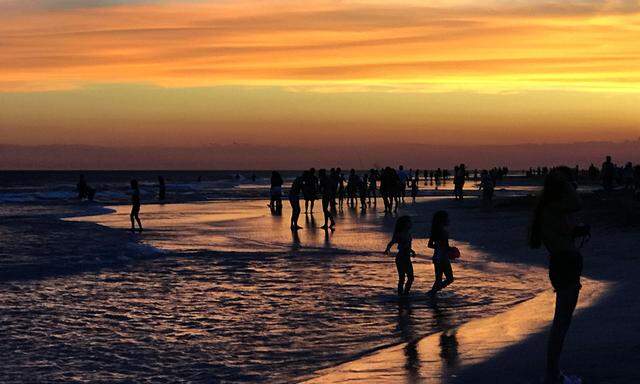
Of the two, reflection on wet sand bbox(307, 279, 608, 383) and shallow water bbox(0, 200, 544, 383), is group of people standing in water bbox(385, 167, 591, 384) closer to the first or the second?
reflection on wet sand bbox(307, 279, 608, 383)

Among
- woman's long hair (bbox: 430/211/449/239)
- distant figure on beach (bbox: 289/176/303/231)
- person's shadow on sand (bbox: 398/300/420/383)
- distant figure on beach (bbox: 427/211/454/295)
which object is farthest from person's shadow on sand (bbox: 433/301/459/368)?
distant figure on beach (bbox: 289/176/303/231)

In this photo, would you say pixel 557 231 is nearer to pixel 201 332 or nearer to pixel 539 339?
pixel 539 339

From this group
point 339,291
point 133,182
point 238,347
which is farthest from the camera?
point 133,182

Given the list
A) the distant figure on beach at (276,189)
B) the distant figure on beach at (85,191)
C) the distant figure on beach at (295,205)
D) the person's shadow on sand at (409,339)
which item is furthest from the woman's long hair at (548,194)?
the distant figure on beach at (85,191)

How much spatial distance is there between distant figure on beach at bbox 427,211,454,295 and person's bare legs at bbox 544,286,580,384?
575 centimetres

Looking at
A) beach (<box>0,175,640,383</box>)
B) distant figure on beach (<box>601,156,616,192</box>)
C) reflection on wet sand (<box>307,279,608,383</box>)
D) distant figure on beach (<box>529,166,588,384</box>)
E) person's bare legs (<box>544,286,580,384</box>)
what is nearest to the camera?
distant figure on beach (<box>529,166,588,384</box>)

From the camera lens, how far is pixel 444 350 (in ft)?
31.7

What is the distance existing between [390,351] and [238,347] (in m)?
1.94

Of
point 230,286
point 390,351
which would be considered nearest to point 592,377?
point 390,351

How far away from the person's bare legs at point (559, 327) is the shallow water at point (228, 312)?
2.70m

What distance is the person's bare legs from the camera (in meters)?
7.57

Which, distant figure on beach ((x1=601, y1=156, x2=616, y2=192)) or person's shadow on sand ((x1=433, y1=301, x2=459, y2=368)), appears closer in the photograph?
person's shadow on sand ((x1=433, y1=301, x2=459, y2=368))

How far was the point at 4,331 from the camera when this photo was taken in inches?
468

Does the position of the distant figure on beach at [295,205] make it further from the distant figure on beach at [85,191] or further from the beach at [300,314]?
the distant figure on beach at [85,191]
